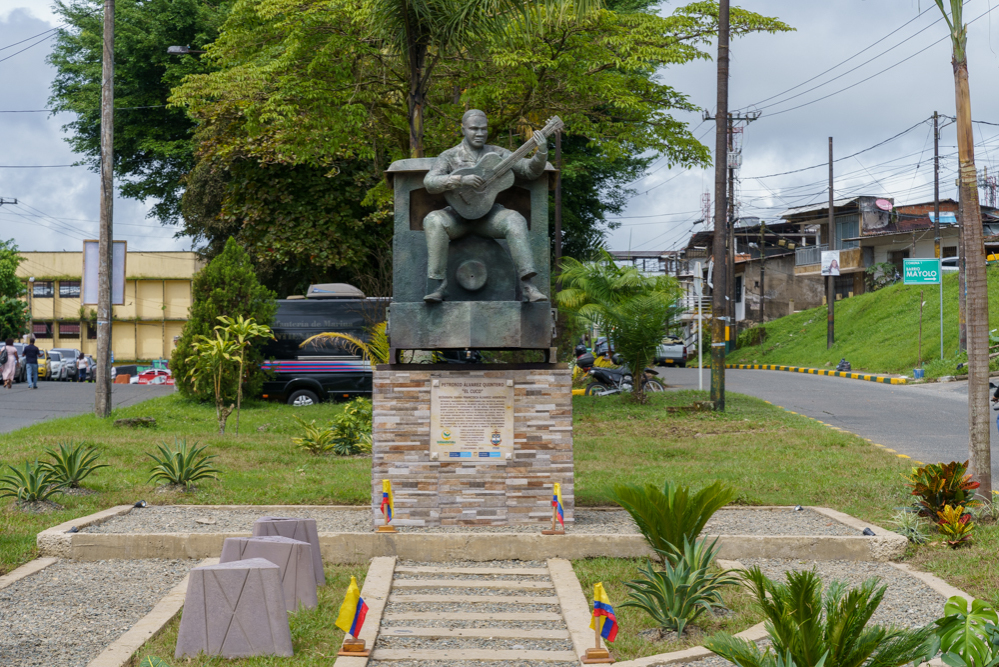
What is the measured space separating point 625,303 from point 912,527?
12179 mm

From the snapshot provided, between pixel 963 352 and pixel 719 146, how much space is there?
13.7 metres

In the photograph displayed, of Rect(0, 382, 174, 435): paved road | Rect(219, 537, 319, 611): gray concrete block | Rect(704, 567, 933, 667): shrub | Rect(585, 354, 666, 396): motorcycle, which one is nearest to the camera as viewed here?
Rect(704, 567, 933, 667): shrub

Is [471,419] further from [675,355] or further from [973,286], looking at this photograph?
[675,355]

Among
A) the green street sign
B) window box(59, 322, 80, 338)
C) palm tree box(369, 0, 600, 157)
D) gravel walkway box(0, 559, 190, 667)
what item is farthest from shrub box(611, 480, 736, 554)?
window box(59, 322, 80, 338)

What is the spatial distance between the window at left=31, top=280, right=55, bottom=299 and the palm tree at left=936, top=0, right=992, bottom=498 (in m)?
55.2

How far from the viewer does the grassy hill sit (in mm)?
30188

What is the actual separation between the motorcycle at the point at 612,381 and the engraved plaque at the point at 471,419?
14.7m

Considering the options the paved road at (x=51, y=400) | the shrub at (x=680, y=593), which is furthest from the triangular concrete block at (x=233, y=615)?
the paved road at (x=51, y=400)

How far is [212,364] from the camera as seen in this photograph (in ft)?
52.9

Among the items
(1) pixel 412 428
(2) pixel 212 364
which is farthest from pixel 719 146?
(1) pixel 412 428

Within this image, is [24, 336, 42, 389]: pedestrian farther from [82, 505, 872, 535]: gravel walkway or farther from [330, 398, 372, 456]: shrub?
[82, 505, 872, 535]: gravel walkway

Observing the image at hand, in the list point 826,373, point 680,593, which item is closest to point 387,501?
point 680,593

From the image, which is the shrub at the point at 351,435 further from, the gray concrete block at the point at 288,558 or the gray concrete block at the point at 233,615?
the gray concrete block at the point at 233,615

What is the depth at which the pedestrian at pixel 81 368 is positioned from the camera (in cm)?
3740
